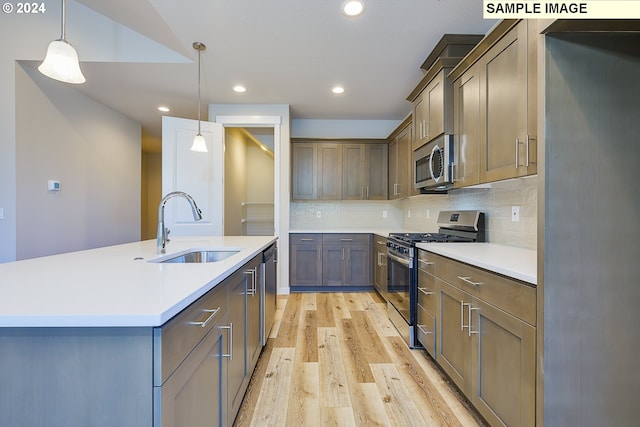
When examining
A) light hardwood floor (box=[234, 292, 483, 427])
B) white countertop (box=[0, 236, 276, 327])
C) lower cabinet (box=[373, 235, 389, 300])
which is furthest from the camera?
lower cabinet (box=[373, 235, 389, 300])

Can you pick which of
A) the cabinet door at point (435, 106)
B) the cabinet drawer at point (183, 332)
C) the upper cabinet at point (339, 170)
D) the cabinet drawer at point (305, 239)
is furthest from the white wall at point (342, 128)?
the cabinet drawer at point (183, 332)

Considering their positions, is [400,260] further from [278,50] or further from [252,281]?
[278,50]

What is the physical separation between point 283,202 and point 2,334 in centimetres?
331

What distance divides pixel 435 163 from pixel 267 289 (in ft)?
5.64

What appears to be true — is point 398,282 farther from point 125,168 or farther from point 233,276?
point 125,168

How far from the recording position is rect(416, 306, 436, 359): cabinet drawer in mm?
2062

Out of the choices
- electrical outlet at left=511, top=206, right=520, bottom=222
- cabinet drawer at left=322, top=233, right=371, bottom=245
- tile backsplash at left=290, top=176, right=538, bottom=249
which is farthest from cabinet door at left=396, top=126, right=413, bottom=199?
electrical outlet at left=511, top=206, right=520, bottom=222

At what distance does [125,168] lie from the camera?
183 inches

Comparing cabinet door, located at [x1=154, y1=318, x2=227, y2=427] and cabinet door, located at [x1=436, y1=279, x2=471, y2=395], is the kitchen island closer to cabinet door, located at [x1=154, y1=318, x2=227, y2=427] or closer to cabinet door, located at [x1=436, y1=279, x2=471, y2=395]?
cabinet door, located at [x1=154, y1=318, x2=227, y2=427]

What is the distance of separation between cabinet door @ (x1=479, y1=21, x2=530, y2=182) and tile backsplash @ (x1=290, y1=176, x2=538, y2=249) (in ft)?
0.91

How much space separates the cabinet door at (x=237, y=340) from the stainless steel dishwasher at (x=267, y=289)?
0.51m

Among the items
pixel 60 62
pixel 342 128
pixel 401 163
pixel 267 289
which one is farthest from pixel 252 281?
pixel 342 128

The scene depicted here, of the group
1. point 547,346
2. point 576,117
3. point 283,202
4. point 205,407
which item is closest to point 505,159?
point 576,117

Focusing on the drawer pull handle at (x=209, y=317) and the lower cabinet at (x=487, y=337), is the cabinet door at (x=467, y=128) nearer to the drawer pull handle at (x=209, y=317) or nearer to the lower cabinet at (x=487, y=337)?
the lower cabinet at (x=487, y=337)
